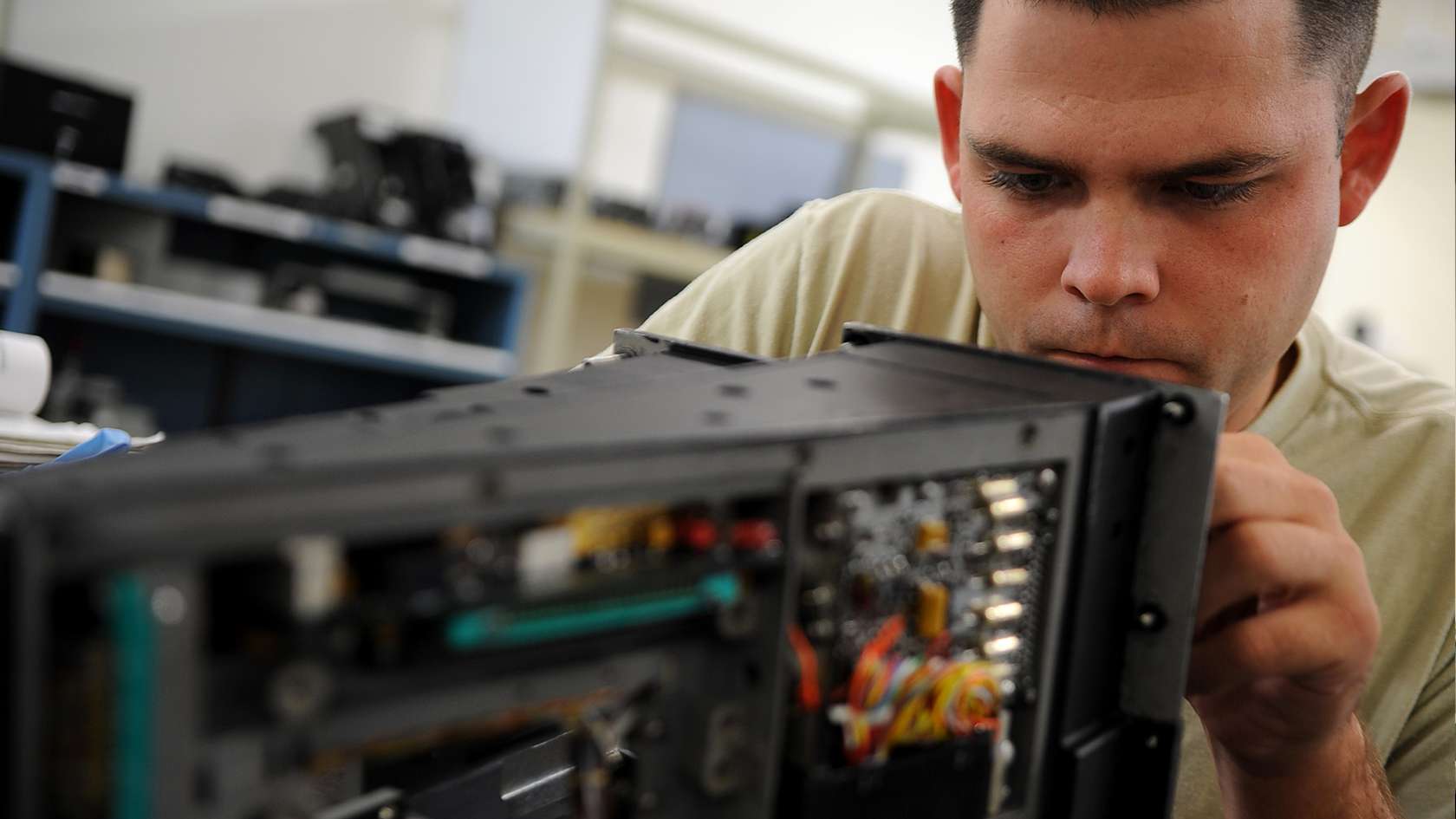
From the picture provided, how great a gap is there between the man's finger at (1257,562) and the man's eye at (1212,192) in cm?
26

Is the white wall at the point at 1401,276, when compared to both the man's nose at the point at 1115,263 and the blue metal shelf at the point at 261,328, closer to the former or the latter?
the blue metal shelf at the point at 261,328

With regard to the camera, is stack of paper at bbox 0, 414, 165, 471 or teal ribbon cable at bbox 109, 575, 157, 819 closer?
teal ribbon cable at bbox 109, 575, 157, 819

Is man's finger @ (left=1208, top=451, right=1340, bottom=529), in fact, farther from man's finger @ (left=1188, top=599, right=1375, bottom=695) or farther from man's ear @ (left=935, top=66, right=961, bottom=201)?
man's ear @ (left=935, top=66, right=961, bottom=201)

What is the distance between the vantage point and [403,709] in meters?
0.34

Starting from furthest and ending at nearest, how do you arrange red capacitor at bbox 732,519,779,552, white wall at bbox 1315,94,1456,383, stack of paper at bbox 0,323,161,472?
white wall at bbox 1315,94,1456,383
stack of paper at bbox 0,323,161,472
red capacitor at bbox 732,519,779,552

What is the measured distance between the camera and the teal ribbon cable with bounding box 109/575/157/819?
284 millimetres

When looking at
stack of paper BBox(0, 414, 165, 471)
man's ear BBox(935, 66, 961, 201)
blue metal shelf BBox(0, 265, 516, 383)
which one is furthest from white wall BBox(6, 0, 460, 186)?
man's ear BBox(935, 66, 961, 201)

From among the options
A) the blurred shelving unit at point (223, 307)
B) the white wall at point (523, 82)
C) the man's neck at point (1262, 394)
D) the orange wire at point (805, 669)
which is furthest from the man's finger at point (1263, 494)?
the white wall at point (523, 82)

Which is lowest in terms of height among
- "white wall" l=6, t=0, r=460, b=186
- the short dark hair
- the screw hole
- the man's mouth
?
the screw hole

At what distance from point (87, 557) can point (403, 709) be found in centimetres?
10

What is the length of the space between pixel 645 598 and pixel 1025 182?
0.53 metres

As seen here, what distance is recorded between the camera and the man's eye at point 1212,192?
2.43 feet

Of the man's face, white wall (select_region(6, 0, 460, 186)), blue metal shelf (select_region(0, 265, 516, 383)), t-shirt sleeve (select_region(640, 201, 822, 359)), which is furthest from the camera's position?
white wall (select_region(6, 0, 460, 186))

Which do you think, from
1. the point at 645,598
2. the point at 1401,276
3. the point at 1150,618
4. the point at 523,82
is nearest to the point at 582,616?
the point at 645,598
